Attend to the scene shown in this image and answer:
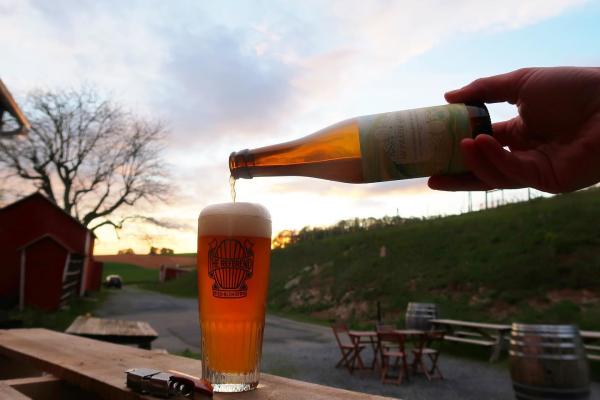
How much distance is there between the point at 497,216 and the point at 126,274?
39097mm

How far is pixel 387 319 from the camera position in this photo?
42.5 feet

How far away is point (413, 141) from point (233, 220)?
A: 1.83ft

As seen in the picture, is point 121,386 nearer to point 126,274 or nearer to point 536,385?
point 536,385

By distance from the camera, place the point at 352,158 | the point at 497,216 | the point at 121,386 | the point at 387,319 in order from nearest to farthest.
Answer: the point at 121,386
the point at 352,158
the point at 387,319
the point at 497,216

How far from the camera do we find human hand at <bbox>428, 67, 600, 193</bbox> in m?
1.16

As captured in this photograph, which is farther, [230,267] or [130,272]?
[130,272]

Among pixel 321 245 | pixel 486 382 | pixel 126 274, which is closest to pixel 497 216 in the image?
pixel 321 245

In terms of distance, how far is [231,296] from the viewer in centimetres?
110

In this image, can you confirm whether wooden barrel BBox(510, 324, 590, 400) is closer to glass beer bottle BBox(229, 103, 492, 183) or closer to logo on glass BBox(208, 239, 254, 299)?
glass beer bottle BBox(229, 103, 492, 183)

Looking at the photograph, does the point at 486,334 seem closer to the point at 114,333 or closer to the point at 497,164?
the point at 114,333

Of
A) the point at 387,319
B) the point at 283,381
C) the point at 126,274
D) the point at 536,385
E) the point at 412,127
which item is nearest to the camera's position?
the point at 283,381

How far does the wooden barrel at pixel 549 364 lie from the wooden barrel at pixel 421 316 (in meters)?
4.21

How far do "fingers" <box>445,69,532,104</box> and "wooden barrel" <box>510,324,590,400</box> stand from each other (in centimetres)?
457


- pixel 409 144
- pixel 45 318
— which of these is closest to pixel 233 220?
pixel 409 144
